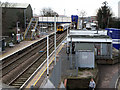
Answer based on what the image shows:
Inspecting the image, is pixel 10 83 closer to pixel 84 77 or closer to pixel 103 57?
pixel 84 77

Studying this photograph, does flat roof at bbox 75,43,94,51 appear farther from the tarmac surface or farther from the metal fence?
the metal fence

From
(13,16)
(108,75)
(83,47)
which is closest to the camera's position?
(108,75)

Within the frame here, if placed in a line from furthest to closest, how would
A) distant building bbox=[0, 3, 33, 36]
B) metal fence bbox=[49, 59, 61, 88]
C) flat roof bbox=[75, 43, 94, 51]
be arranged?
distant building bbox=[0, 3, 33, 36] < flat roof bbox=[75, 43, 94, 51] < metal fence bbox=[49, 59, 61, 88]

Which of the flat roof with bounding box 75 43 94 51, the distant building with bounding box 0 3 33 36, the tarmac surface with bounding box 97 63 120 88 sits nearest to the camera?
the tarmac surface with bounding box 97 63 120 88

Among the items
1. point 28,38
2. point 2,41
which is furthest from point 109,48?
point 28,38

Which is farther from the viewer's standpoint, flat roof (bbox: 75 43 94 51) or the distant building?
the distant building

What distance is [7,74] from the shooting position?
15039mm

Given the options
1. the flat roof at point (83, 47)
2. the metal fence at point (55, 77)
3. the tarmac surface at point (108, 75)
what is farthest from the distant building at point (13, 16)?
the metal fence at point (55, 77)

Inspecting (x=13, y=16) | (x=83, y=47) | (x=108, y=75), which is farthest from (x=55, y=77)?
(x=13, y=16)

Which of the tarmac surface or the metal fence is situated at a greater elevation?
the metal fence

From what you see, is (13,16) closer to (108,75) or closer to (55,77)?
(108,75)

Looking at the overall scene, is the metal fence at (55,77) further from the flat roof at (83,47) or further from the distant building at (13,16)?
the distant building at (13,16)

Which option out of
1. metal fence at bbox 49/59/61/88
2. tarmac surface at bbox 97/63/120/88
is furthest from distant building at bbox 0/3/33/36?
metal fence at bbox 49/59/61/88

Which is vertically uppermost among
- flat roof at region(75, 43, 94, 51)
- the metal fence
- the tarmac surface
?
flat roof at region(75, 43, 94, 51)
